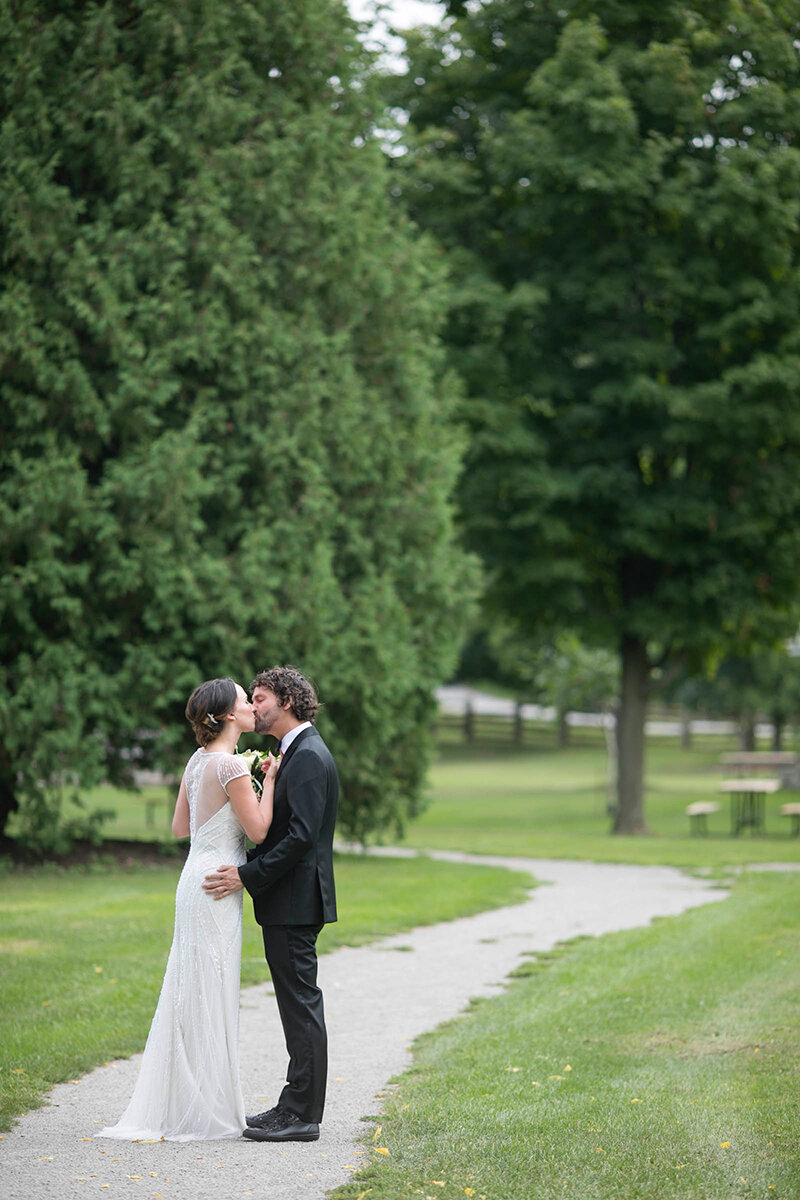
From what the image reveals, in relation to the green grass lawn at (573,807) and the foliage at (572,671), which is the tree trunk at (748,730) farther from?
the foliage at (572,671)

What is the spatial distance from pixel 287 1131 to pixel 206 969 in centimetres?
75

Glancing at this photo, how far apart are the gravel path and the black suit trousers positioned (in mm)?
187

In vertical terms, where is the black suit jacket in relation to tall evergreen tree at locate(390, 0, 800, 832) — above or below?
below

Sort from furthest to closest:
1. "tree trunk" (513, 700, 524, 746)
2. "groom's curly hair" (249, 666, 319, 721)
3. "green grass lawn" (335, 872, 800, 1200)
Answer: "tree trunk" (513, 700, 524, 746)
"groom's curly hair" (249, 666, 319, 721)
"green grass lawn" (335, 872, 800, 1200)

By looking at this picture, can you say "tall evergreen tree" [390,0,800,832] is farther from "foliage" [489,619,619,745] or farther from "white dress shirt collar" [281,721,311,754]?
"white dress shirt collar" [281,721,311,754]

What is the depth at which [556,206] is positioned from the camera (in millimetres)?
21328

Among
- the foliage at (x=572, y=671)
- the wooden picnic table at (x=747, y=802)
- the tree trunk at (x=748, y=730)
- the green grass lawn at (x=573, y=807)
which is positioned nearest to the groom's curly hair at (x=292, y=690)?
the green grass lawn at (x=573, y=807)

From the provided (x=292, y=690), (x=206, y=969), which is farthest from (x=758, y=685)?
(x=206, y=969)

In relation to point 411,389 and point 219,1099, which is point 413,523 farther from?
point 219,1099

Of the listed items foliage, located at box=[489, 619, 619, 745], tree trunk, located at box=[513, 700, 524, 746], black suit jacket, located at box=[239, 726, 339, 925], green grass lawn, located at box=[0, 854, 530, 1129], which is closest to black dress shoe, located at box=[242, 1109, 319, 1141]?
black suit jacket, located at box=[239, 726, 339, 925]

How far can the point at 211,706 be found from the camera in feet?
18.7

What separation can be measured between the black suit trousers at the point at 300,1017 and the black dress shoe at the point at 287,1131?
3 centimetres

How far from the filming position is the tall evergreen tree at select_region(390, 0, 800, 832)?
20.4 meters

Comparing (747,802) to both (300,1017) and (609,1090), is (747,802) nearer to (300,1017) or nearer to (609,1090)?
(609,1090)
